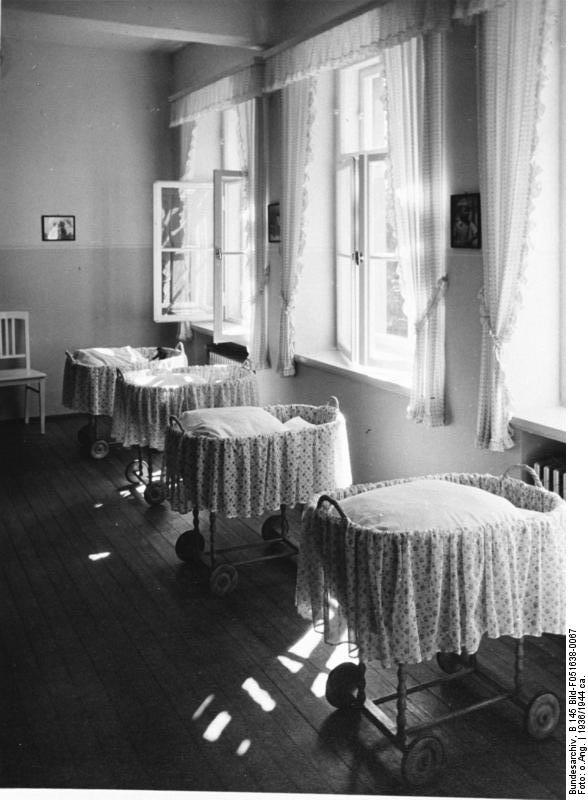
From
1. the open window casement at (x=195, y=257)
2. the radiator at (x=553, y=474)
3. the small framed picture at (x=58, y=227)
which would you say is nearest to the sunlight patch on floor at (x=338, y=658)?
the radiator at (x=553, y=474)

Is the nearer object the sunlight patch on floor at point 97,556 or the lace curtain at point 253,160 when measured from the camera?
the sunlight patch on floor at point 97,556

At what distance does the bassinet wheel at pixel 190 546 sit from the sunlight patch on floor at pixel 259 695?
4.64 ft

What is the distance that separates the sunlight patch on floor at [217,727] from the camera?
130 inches

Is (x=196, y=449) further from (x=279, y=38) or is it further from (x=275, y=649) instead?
(x=279, y=38)

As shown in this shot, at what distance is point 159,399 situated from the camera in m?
6.00

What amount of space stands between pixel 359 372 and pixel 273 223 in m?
1.72

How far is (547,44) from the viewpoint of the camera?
4172 millimetres

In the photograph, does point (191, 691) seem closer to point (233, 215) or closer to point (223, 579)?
point (223, 579)

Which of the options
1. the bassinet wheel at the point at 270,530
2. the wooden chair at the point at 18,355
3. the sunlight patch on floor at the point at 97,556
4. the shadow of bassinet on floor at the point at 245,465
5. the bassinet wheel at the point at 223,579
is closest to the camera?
the shadow of bassinet on floor at the point at 245,465

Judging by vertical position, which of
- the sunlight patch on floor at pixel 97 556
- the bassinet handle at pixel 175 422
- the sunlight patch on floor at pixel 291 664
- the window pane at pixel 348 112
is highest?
the window pane at pixel 348 112

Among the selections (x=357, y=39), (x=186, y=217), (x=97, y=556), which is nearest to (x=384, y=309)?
(x=357, y=39)

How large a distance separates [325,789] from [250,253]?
16.8ft

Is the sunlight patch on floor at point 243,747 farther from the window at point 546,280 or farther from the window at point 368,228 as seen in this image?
the window at point 368,228

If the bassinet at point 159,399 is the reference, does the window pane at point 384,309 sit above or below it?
above
